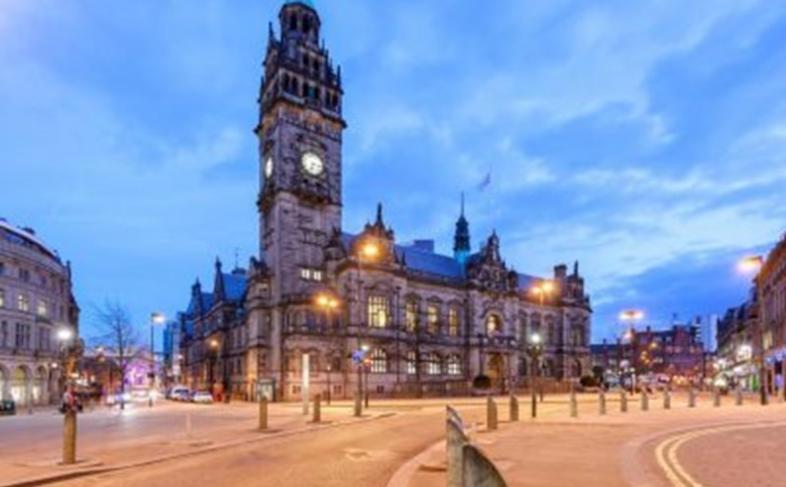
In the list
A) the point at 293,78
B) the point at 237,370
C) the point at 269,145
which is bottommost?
the point at 237,370

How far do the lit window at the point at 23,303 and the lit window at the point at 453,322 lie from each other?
45.5 meters

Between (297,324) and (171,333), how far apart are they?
106 meters

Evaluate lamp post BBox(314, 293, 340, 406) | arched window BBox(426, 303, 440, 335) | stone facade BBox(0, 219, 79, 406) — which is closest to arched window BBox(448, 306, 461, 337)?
arched window BBox(426, 303, 440, 335)

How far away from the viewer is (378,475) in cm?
1527

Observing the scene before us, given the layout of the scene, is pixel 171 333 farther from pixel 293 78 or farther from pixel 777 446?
pixel 777 446

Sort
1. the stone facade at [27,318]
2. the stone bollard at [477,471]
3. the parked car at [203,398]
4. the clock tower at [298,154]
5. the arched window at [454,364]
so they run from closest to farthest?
the stone bollard at [477,471], the stone facade at [27,318], the parked car at [203,398], the clock tower at [298,154], the arched window at [454,364]

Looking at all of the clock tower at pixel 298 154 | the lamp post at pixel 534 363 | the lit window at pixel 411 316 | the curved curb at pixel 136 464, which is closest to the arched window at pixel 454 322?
the lit window at pixel 411 316

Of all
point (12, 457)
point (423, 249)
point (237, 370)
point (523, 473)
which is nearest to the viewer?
point (523, 473)

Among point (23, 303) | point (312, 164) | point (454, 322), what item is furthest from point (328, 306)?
point (23, 303)

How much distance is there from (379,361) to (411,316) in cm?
823

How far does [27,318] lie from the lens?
70062 mm

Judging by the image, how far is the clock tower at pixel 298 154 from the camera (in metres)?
77.0

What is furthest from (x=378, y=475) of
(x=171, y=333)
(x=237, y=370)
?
(x=171, y=333)

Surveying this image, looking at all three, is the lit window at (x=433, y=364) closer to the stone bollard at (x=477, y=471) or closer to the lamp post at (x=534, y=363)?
the lamp post at (x=534, y=363)
